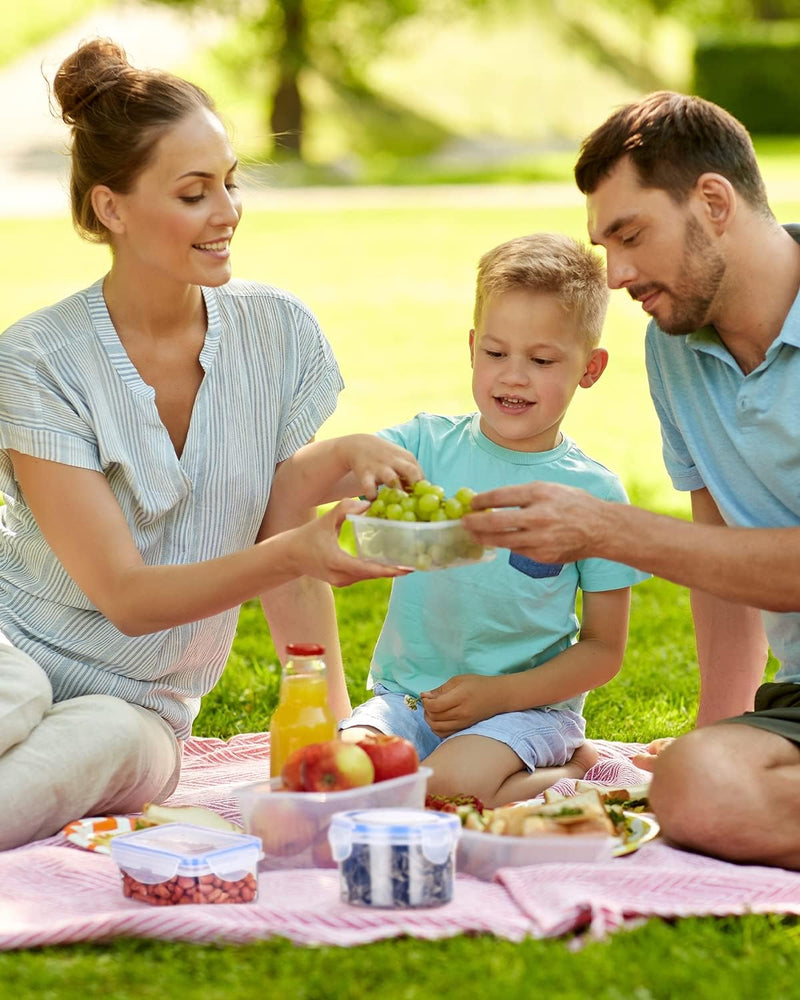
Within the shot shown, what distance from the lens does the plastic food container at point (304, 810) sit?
10.6 feet

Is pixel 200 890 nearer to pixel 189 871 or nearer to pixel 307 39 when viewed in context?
pixel 189 871

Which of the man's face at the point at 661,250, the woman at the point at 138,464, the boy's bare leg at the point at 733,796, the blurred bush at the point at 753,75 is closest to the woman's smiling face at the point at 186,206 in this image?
the woman at the point at 138,464

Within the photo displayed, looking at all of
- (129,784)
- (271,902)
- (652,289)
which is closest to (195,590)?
(129,784)

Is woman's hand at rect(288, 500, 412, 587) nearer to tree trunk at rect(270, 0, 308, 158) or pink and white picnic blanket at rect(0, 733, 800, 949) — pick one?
pink and white picnic blanket at rect(0, 733, 800, 949)

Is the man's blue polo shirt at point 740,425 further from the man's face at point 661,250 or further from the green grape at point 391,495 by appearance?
the green grape at point 391,495

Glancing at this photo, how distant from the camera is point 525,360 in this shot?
13.3 ft

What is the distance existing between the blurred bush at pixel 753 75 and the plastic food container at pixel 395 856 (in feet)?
103

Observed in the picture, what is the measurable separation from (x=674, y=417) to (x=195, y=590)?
1.39 m

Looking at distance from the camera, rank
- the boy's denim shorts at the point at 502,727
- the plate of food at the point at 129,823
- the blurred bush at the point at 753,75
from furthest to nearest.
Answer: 1. the blurred bush at the point at 753,75
2. the boy's denim shorts at the point at 502,727
3. the plate of food at the point at 129,823

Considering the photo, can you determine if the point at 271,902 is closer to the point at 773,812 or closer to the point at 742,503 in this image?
the point at 773,812

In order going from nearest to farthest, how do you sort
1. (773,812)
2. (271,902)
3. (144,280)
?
(271,902), (773,812), (144,280)

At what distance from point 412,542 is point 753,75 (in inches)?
1258

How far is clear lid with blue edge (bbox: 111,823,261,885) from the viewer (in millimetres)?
3098

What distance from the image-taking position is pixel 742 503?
3834 mm
